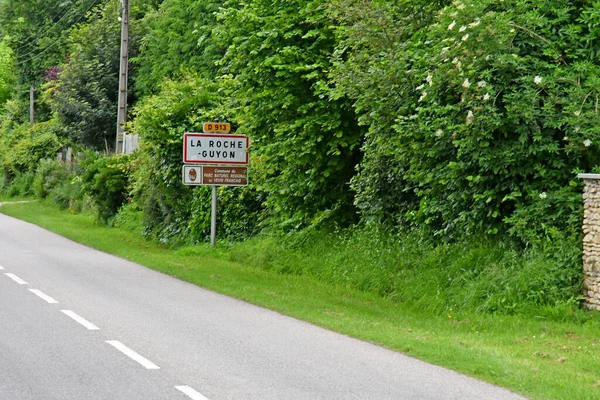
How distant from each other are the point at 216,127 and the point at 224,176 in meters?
1.33

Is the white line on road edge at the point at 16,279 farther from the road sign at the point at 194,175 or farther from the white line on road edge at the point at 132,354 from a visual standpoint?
the white line on road edge at the point at 132,354

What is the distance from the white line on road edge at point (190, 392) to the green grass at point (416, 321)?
8.95ft

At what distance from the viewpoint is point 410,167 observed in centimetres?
1656

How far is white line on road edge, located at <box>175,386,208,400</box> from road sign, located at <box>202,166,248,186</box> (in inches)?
579

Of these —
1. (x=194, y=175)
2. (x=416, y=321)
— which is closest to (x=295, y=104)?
(x=194, y=175)

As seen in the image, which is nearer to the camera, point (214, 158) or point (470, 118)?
point (470, 118)

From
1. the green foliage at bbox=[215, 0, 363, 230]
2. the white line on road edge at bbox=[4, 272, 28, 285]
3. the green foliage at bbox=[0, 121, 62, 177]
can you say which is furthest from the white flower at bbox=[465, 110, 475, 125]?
the green foliage at bbox=[0, 121, 62, 177]

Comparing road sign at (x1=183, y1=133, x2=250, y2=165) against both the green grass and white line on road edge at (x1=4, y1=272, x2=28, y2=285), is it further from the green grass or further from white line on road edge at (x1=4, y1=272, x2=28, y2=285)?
white line on road edge at (x1=4, y1=272, x2=28, y2=285)

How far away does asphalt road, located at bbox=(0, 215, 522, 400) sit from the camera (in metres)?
8.15

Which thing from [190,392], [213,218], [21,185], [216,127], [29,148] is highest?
[29,148]

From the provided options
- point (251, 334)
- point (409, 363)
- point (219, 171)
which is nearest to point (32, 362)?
point (251, 334)

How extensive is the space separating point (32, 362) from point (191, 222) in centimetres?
1684

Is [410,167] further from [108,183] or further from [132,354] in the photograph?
[108,183]

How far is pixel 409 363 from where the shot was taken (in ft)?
31.6
